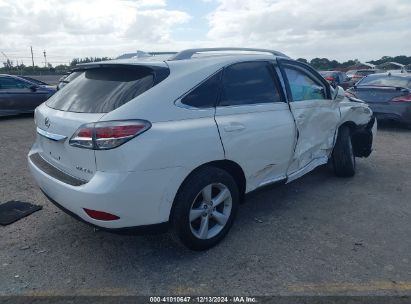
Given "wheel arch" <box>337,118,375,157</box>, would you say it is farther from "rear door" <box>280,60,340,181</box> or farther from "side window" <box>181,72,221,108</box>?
"side window" <box>181,72,221,108</box>

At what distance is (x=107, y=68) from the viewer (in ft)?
11.1

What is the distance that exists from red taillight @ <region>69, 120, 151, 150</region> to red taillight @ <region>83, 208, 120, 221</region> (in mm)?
466

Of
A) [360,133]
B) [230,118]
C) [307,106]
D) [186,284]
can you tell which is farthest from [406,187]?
[186,284]

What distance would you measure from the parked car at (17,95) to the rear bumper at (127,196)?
30.7ft

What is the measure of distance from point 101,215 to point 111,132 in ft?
2.01

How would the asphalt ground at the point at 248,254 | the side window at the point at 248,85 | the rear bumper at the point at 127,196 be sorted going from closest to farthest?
the rear bumper at the point at 127,196, the asphalt ground at the point at 248,254, the side window at the point at 248,85

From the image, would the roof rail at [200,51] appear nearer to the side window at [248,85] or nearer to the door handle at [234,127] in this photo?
the side window at [248,85]

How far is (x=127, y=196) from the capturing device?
9.16ft

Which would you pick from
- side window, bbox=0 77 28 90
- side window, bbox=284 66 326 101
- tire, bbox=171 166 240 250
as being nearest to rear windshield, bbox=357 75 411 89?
side window, bbox=284 66 326 101

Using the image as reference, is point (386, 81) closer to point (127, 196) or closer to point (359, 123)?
point (359, 123)

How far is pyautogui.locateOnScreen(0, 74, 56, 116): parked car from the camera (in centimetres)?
1109

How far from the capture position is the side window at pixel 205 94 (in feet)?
10.5

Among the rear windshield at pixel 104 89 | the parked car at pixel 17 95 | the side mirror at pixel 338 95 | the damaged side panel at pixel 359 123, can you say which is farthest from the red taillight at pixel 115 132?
the parked car at pixel 17 95

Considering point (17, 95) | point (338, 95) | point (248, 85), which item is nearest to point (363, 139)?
point (338, 95)
